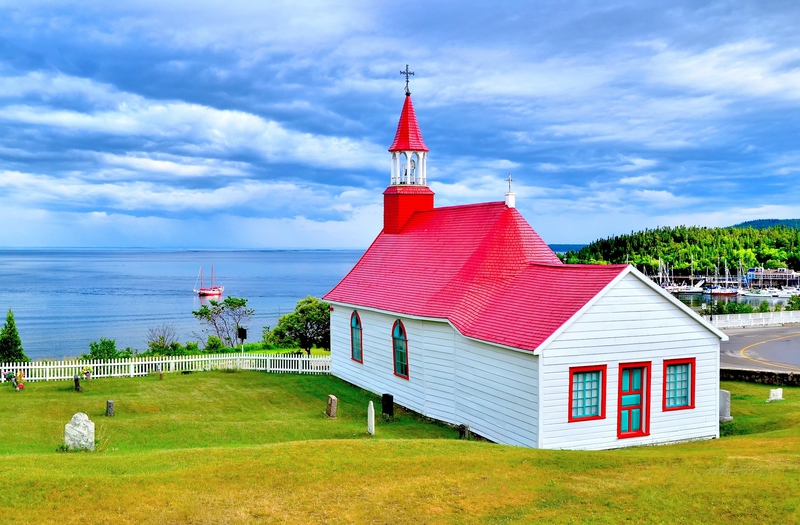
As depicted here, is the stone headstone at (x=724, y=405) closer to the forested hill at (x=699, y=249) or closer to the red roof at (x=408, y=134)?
the red roof at (x=408, y=134)

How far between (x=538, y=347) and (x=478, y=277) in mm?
6032

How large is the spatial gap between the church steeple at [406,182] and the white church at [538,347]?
5.19 metres

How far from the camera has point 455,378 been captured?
22.5 metres

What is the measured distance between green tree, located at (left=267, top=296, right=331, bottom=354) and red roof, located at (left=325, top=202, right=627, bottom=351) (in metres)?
10.7

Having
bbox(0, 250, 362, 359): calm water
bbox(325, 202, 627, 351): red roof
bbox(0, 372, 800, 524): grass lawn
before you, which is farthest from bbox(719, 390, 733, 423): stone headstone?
bbox(0, 250, 362, 359): calm water

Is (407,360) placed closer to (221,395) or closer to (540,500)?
(221,395)

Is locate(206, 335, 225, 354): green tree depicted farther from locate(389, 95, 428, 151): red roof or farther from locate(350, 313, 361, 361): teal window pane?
locate(389, 95, 428, 151): red roof

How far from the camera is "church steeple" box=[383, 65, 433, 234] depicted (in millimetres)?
32062

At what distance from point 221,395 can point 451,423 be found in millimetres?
10391

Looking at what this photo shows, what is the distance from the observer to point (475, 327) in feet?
70.1

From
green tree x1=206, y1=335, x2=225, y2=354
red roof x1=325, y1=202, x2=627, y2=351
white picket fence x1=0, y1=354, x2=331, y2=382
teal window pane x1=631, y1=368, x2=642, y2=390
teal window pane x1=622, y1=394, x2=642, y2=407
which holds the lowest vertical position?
green tree x1=206, y1=335, x2=225, y2=354

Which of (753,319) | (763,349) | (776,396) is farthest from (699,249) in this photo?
(776,396)

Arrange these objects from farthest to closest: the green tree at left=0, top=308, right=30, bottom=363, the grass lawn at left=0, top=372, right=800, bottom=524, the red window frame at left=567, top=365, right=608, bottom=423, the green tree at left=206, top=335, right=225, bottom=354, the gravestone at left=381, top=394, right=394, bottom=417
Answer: the green tree at left=206, top=335, right=225, bottom=354 < the green tree at left=0, top=308, right=30, bottom=363 < the gravestone at left=381, top=394, right=394, bottom=417 < the red window frame at left=567, top=365, right=608, bottom=423 < the grass lawn at left=0, top=372, right=800, bottom=524

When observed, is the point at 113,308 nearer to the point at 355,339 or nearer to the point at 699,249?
the point at 355,339
